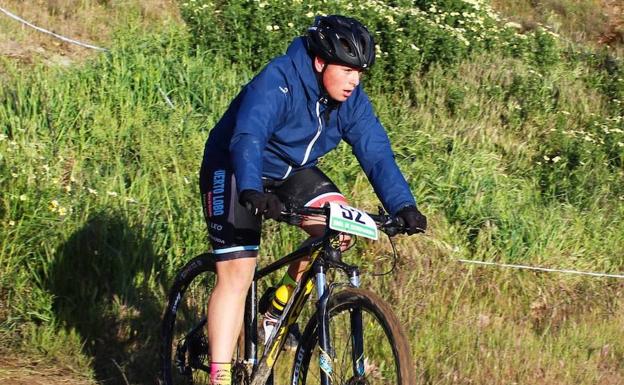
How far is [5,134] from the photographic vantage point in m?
7.03

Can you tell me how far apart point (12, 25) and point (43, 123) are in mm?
2493

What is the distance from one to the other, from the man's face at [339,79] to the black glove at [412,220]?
1.88 ft

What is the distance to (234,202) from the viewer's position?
4523 mm

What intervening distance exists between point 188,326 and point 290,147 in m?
1.51

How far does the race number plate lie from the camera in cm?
401

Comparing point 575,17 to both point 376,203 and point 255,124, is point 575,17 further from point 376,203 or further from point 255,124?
point 255,124

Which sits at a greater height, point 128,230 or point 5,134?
point 5,134

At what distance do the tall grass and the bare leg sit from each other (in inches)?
43.6

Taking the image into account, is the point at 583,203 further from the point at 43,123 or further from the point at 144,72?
the point at 43,123

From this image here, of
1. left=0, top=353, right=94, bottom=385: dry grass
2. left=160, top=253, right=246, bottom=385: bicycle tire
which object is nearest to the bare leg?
left=160, top=253, right=246, bottom=385: bicycle tire

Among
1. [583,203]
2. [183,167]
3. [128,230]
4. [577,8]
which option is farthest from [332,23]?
[577,8]

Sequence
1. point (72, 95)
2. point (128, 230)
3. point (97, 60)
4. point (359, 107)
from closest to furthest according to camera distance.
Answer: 1. point (359, 107)
2. point (128, 230)
3. point (72, 95)
4. point (97, 60)

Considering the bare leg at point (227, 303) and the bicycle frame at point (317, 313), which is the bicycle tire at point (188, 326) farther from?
the bare leg at point (227, 303)

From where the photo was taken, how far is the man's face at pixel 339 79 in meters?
4.33
